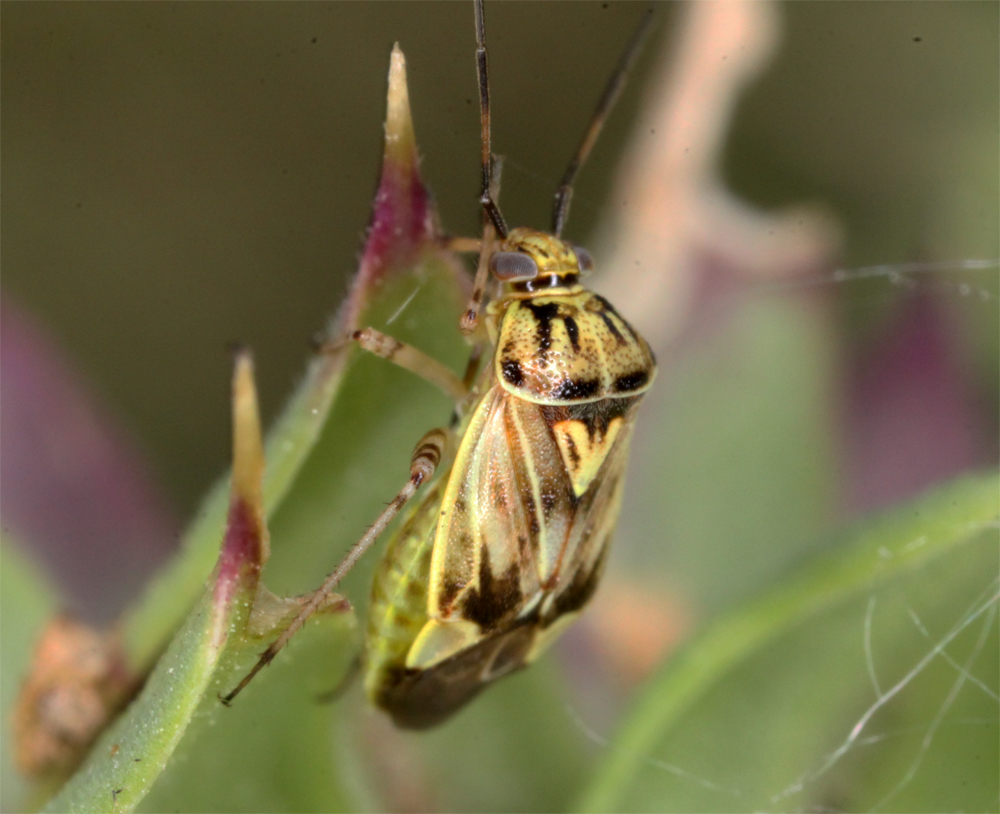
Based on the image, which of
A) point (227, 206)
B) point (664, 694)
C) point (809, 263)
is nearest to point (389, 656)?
point (664, 694)

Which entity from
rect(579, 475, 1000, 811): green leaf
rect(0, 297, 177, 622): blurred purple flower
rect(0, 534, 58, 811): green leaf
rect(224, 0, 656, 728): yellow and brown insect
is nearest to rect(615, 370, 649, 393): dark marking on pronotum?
rect(224, 0, 656, 728): yellow and brown insect

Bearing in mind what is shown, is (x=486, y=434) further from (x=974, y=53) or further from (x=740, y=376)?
(x=974, y=53)

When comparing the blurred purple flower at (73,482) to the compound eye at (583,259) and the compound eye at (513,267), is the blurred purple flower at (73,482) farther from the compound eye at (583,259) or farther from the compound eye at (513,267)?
the compound eye at (583,259)

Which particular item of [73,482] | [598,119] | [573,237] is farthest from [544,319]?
[73,482]

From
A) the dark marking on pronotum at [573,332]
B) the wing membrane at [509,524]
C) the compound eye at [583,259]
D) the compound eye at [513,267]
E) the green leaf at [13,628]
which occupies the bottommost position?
the green leaf at [13,628]

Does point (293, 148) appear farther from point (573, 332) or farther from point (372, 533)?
point (372, 533)

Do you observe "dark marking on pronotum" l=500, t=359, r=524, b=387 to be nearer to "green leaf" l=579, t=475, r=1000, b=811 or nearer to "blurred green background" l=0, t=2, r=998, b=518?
"blurred green background" l=0, t=2, r=998, b=518

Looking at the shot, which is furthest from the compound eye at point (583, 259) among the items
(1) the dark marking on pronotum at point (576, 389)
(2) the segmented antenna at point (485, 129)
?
(1) the dark marking on pronotum at point (576, 389)
